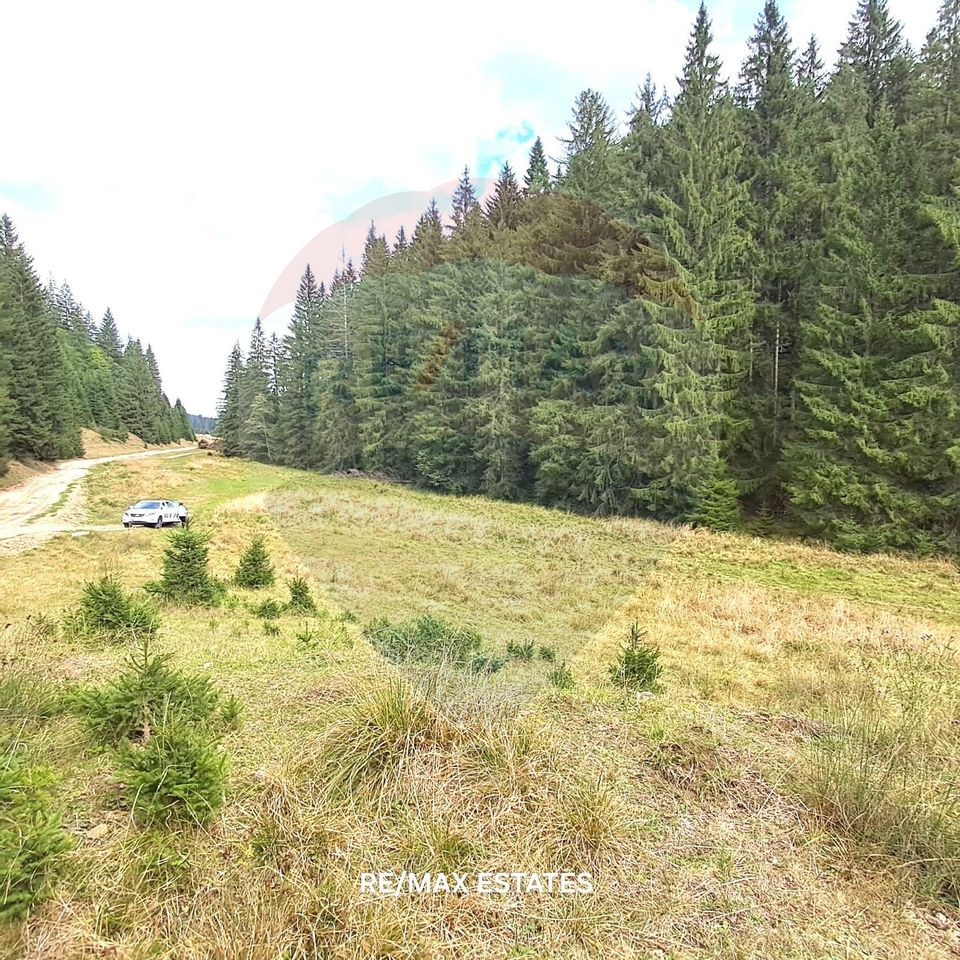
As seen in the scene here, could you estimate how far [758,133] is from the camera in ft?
69.1

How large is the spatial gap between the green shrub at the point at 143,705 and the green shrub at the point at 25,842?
2.74ft

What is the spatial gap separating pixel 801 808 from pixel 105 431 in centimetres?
6703

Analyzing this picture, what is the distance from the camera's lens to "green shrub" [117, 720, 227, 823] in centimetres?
264

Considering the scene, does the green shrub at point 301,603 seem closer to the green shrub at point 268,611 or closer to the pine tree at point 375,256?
the green shrub at point 268,611

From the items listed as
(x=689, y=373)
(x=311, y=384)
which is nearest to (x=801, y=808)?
(x=689, y=373)

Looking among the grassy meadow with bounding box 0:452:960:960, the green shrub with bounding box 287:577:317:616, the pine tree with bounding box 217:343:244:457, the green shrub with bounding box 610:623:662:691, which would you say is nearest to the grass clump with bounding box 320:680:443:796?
the grassy meadow with bounding box 0:452:960:960

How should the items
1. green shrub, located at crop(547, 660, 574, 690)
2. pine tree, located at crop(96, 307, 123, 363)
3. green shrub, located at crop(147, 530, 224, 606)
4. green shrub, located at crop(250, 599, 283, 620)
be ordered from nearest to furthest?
green shrub, located at crop(547, 660, 574, 690) → green shrub, located at crop(250, 599, 283, 620) → green shrub, located at crop(147, 530, 224, 606) → pine tree, located at crop(96, 307, 123, 363)

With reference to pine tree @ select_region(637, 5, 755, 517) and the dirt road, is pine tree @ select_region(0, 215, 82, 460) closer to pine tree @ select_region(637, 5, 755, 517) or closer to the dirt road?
the dirt road

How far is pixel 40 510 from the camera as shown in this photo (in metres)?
21.0

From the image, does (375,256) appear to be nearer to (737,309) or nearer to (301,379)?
(301,379)

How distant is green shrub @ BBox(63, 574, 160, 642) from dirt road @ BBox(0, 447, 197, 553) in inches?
405

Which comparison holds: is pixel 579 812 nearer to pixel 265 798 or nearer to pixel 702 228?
pixel 265 798

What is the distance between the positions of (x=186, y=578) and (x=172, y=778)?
7442 millimetres

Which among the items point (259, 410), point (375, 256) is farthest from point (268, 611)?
point (259, 410)
